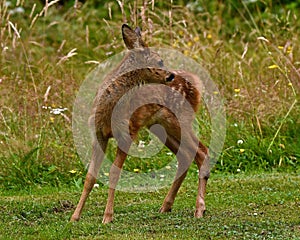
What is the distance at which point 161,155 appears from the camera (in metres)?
9.46

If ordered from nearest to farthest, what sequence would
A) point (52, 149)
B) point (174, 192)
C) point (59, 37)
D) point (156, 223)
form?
1. point (156, 223)
2. point (174, 192)
3. point (52, 149)
4. point (59, 37)

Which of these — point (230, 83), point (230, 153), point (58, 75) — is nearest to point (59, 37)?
point (58, 75)

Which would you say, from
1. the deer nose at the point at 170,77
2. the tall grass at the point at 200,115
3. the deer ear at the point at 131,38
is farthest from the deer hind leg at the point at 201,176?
the tall grass at the point at 200,115

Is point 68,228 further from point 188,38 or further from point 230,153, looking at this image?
point 188,38

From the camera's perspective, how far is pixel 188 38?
11227 millimetres

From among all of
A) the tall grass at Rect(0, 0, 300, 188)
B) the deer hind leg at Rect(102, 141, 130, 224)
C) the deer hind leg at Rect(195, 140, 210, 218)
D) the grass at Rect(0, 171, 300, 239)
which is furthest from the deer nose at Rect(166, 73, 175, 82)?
the tall grass at Rect(0, 0, 300, 188)

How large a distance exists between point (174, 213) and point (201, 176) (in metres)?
0.42

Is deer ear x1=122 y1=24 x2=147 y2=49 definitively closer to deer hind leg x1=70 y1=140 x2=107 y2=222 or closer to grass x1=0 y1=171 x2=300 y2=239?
deer hind leg x1=70 y1=140 x2=107 y2=222

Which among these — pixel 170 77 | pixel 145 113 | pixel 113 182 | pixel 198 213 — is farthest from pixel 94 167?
pixel 170 77

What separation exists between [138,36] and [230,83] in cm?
399

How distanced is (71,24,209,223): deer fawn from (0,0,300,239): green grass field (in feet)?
1.15

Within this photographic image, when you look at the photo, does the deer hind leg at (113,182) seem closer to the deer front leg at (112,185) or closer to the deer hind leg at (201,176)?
the deer front leg at (112,185)

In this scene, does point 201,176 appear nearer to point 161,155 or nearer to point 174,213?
point 174,213

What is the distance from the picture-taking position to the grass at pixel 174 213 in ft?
19.7
